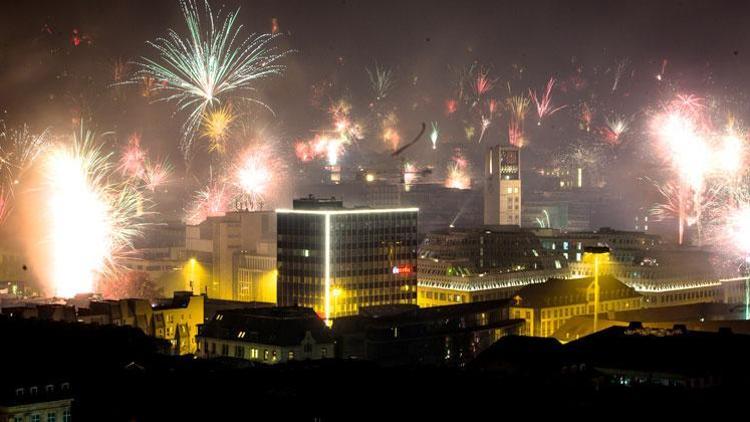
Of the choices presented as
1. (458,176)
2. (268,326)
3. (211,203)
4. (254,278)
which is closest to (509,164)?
(211,203)

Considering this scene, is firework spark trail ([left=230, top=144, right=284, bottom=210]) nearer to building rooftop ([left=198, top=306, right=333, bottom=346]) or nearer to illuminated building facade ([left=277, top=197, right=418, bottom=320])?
illuminated building facade ([left=277, top=197, right=418, bottom=320])

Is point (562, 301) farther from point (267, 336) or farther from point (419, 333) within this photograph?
point (267, 336)

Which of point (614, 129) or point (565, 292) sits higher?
point (614, 129)

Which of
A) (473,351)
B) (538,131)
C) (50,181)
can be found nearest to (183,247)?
(50,181)

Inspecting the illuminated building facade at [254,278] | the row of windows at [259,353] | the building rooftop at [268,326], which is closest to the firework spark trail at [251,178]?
the illuminated building facade at [254,278]

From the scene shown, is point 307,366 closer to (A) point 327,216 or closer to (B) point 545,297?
(A) point 327,216

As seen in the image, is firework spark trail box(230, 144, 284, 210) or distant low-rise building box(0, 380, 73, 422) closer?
distant low-rise building box(0, 380, 73, 422)

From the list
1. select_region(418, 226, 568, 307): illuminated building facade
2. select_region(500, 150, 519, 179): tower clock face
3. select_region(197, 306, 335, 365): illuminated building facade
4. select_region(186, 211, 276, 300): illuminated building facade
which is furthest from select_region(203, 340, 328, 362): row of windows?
select_region(500, 150, 519, 179): tower clock face
